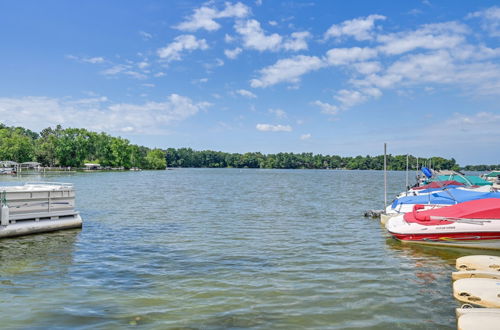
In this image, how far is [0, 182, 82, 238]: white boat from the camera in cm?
1770

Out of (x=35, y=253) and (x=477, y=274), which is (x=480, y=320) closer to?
(x=477, y=274)

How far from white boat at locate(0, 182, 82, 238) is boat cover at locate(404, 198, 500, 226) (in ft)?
58.1

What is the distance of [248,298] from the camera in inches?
406

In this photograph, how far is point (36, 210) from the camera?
19094mm

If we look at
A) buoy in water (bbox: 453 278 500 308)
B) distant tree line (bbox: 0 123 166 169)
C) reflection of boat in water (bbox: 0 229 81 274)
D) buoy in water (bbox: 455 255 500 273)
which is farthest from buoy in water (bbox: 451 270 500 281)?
distant tree line (bbox: 0 123 166 169)

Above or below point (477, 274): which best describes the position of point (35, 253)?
below

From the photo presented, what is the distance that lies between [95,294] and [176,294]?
2234 mm

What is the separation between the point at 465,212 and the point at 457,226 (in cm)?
86

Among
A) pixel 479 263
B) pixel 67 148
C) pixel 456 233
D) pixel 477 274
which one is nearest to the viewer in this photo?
pixel 477 274

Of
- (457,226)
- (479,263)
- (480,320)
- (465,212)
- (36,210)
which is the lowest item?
(479,263)

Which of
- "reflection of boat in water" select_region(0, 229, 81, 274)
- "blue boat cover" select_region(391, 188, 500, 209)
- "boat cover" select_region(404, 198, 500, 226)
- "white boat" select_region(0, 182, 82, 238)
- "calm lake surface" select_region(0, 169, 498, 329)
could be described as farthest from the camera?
"blue boat cover" select_region(391, 188, 500, 209)

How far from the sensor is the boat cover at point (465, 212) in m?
16.9

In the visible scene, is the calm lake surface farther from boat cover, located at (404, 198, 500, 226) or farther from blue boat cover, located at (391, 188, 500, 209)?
blue boat cover, located at (391, 188, 500, 209)

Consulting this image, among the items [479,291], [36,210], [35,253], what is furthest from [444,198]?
[36,210]
